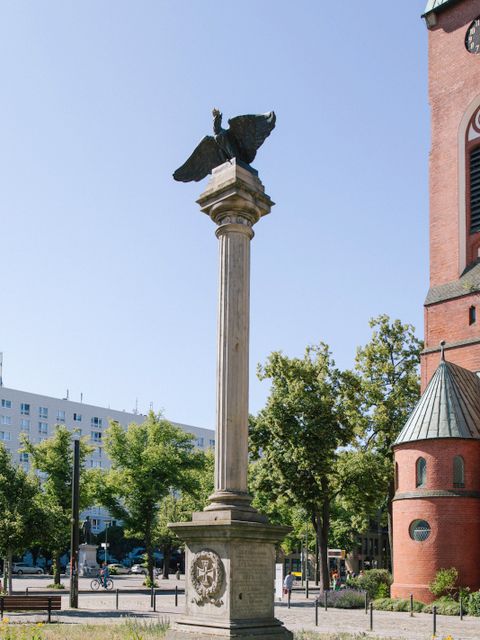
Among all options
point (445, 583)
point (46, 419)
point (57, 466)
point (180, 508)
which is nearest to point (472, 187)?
point (445, 583)

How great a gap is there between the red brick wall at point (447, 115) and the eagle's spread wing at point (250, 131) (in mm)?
25169

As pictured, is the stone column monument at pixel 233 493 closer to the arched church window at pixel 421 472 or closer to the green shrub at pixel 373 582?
the arched church window at pixel 421 472

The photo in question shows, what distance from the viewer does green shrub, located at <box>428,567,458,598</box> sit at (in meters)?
31.9

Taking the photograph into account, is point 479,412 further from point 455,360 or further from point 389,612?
point 389,612

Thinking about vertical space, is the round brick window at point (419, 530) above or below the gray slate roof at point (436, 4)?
below

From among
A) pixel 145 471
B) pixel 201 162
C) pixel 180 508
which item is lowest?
pixel 180 508

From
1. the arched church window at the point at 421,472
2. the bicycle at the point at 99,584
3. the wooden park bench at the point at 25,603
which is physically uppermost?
the arched church window at the point at 421,472

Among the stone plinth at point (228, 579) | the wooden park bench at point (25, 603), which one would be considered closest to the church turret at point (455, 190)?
the wooden park bench at point (25, 603)

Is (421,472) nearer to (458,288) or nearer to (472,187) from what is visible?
(458,288)

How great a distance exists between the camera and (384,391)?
45906 mm

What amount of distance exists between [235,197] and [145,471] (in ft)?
119

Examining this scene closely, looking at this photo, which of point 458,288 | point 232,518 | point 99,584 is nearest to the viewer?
point 232,518

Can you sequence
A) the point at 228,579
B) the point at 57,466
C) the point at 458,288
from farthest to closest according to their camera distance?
the point at 57,466 < the point at 458,288 < the point at 228,579

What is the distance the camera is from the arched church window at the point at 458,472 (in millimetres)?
33625
